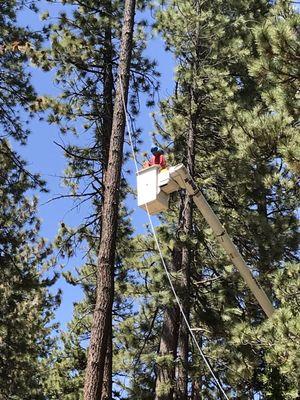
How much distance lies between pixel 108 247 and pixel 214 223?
5.39ft

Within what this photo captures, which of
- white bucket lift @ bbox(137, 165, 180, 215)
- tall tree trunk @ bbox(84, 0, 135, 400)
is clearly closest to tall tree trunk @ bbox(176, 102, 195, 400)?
tall tree trunk @ bbox(84, 0, 135, 400)

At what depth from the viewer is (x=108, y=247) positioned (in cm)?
559

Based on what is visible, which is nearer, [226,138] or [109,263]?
[109,263]

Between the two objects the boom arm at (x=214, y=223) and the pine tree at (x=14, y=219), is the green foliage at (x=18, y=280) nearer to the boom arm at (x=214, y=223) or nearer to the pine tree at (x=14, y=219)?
the pine tree at (x=14, y=219)

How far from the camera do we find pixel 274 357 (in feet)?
17.2

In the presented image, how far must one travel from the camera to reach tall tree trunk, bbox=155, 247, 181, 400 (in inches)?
290

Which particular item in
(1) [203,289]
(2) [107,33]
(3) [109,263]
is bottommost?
(3) [109,263]

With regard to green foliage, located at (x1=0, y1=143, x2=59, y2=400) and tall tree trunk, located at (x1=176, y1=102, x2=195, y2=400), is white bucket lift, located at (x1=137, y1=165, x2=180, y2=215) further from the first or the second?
green foliage, located at (x1=0, y1=143, x2=59, y2=400)

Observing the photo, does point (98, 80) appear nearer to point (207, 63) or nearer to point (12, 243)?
point (207, 63)

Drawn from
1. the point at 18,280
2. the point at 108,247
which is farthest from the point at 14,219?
the point at 108,247

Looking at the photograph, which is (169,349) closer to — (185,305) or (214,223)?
(185,305)

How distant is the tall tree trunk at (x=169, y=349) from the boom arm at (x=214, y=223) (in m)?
1.69

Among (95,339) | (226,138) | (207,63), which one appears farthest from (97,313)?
(207,63)

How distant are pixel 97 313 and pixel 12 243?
17.7ft
